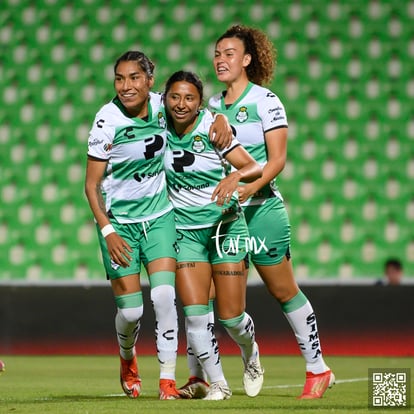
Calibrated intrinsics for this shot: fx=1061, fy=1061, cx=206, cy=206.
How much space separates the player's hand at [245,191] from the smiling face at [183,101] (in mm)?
478

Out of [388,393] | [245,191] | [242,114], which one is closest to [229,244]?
[245,191]

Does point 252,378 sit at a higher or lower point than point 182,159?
lower

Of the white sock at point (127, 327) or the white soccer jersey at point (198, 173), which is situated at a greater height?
the white soccer jersey at point (198, 173)

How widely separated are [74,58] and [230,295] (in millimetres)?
8605

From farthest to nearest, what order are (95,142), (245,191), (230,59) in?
(230,59)
(95,142)
(245,191)

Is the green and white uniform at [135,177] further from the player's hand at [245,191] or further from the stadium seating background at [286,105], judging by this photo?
the stadium seating background at [286,105]

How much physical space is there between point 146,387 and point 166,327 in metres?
1.39

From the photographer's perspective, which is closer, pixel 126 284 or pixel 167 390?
pixel 167 390

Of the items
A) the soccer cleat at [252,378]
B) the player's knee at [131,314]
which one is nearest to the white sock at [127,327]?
the player's knee at [131,314]

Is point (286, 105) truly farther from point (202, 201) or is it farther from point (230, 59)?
point (202, 201)

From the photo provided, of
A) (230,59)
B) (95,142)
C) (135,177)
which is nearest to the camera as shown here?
(95,142)

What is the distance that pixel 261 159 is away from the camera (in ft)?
18.3

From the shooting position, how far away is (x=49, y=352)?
10508mm

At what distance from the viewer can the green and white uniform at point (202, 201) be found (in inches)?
213
